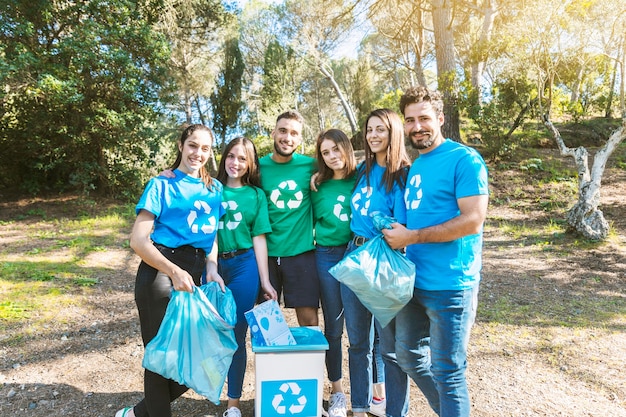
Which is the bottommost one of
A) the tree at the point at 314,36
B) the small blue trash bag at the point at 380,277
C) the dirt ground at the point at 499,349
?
the dirt ground at the point at 499,349

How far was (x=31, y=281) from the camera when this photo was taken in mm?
5430

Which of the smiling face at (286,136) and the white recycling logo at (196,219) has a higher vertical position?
the smiling face at (286,136)

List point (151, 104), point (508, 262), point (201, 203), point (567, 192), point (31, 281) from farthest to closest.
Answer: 1. point (151, 104)
2. point (567, 192)
3. point (508, 262)
4. point (31, 281)
5. point (201, 203)

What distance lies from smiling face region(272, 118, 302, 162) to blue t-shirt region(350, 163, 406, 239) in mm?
583

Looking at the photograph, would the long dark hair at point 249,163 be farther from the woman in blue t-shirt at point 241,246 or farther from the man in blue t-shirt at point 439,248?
the man in blue t-shirt at point 439,248

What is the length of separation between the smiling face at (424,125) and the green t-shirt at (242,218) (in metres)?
1.10

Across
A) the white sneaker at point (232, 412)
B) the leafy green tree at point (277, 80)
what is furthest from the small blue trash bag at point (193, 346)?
the leafy green tree at point (277, 80)

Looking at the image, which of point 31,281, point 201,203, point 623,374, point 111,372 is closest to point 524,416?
point 623,374

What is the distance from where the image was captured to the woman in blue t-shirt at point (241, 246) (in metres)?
2.67

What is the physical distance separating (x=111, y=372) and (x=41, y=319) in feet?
5.15

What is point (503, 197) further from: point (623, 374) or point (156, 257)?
point (156, 257)

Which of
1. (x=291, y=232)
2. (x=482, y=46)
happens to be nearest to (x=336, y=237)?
(x=291, y=232)

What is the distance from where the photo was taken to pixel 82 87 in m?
9.63

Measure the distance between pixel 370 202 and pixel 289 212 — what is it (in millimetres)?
601
